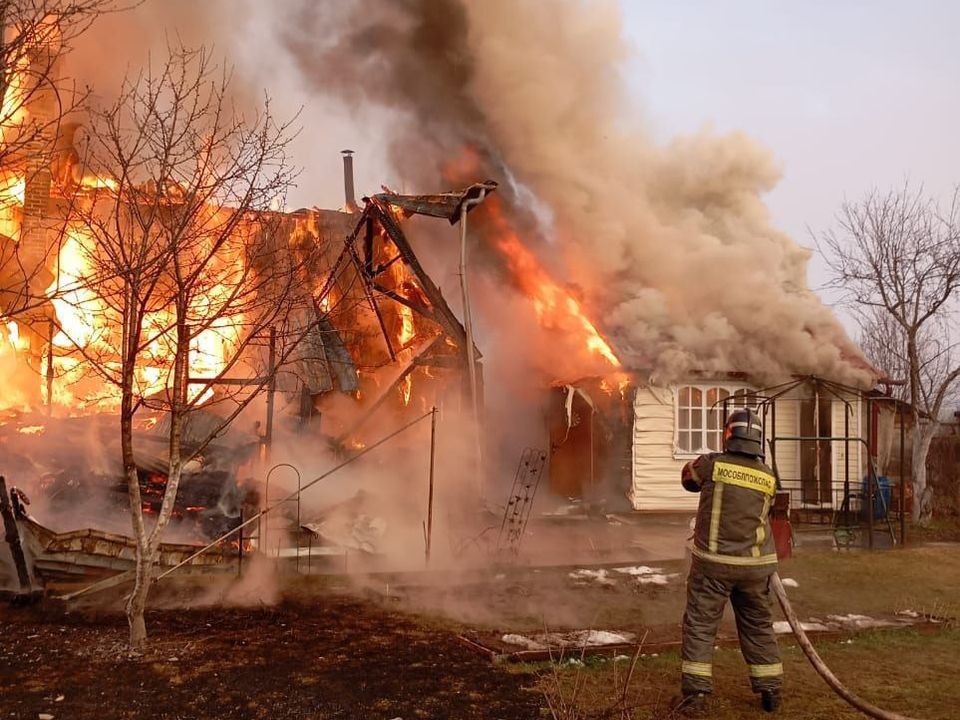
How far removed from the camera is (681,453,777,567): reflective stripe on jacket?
523 cm

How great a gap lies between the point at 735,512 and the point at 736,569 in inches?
14.5

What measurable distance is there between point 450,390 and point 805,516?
714 centimetres

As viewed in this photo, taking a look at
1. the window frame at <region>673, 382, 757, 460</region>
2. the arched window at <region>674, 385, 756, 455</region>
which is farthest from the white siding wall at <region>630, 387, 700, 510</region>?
the arched window at <region>674, 385, 756, 455</region>

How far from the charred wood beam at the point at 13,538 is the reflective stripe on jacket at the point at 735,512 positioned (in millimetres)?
5816

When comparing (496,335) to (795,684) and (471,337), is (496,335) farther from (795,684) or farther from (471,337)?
(795,684)

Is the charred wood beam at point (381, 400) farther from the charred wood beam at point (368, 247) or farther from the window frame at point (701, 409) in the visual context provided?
the window frame at point (701, 409)

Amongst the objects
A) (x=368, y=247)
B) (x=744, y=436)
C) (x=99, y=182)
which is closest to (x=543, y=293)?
(x=368, y=247)

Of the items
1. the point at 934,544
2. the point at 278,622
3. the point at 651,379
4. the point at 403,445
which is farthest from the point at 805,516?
the point at 278,622

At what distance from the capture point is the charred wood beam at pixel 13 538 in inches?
274

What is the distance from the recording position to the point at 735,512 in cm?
527

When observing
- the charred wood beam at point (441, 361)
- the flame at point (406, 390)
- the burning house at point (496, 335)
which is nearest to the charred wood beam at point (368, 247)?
the burning house at point (496, 335)

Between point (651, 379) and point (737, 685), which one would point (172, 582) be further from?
point (651, 379)

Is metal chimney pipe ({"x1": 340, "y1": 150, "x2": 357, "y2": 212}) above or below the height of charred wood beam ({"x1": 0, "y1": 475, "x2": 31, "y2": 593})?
above

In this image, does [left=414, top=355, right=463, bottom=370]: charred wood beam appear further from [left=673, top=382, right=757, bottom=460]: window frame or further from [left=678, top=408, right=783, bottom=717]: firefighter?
[left=678, top=408, right=783, bottom=717]: firefighter
